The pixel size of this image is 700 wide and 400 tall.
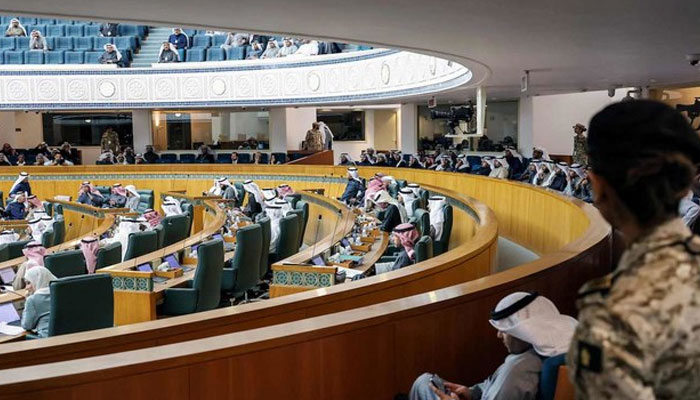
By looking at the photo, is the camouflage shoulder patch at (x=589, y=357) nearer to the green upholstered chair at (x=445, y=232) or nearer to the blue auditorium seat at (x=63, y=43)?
the green upholstered chair at (x=445, y=232)

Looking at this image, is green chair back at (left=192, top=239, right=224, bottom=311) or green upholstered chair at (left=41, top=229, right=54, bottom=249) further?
green upholstered chair at (left=41, top=229, right=54, bottom=249)

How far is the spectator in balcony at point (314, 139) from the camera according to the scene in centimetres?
2438

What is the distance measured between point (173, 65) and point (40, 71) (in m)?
4.01

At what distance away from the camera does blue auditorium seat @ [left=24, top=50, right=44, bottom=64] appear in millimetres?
22656

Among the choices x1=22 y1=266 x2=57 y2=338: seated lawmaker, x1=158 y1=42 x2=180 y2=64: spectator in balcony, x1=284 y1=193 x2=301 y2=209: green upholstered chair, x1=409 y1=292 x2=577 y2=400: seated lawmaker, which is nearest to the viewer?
x1=409 y1=292 x2=577 y2=400: seated lawmaker

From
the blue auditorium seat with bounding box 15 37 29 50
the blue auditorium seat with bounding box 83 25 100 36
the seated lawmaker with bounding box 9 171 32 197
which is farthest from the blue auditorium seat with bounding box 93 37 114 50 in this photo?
the seated lawmaker with bounding box 9 171 32 197

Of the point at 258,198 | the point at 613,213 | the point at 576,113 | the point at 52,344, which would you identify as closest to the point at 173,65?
the point at 258,198

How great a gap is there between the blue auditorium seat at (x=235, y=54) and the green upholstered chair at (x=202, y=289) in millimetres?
16509

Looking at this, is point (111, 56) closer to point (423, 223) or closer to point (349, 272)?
point (423, 223)

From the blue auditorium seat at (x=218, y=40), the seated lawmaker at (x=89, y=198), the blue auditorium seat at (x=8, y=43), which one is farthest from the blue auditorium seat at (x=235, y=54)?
the seated lawmaker at (x=89, y=198)

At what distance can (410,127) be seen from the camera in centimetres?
2383

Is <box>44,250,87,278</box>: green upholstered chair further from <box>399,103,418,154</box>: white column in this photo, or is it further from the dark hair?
<box>399,103,418,154</box>: white column

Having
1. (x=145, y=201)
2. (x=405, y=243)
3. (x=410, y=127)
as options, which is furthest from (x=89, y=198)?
(x=410, y=127)

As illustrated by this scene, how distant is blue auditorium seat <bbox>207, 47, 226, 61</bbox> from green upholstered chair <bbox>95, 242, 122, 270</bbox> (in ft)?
50.3
